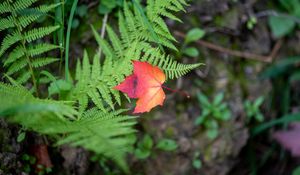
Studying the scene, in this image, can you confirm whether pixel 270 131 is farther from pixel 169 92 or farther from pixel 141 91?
pixel 141 91

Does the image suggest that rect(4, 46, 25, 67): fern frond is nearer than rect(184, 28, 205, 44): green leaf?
Yes

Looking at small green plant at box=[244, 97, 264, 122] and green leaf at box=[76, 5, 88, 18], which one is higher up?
green leaf at box=[76, 5, 88, 18]

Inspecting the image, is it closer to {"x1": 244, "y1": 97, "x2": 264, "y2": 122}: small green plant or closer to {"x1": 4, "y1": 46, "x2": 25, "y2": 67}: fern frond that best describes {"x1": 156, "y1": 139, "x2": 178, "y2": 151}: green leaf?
{"x1": 244, "y1": 97, "x2": 264, "y2": 122}: small green plant

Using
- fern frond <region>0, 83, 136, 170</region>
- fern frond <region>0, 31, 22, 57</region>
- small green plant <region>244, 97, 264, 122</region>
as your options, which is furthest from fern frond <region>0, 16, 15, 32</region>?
small green plant <region>244, 97, 264, 122</region>

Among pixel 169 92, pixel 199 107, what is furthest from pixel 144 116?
pixel 199 107

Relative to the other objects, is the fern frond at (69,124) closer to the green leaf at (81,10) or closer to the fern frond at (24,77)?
the fern frond at (24,77)

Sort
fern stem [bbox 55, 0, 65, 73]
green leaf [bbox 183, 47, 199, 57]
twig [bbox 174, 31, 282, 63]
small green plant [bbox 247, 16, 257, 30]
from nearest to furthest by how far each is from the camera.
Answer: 1. fern stem [bbox 55, 0, 65, 73]
2. green leaf [bbox 183, 47, 199, 57]
3. twig [bbox 174, 31, 282, 63]
4. small green plant [bbox 247, 16, 257, 30]

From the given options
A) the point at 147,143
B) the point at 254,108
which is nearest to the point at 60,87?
the point at 147,143

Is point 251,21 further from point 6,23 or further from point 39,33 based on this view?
point 6,23
